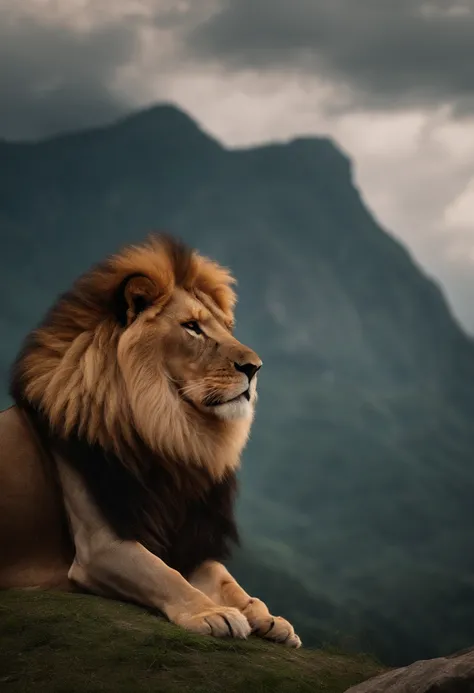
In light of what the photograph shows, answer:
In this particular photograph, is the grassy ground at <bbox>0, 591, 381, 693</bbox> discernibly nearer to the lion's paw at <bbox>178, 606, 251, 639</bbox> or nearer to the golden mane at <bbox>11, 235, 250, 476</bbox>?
the lion's paw at <bbox>178, 606, 251, 639</bbox>

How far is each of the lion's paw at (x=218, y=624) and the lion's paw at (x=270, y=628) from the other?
0.57 ft

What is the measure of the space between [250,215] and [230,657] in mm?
123914

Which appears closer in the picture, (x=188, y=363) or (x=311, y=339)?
(x=188, y=363)

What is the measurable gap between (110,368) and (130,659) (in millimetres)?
1466

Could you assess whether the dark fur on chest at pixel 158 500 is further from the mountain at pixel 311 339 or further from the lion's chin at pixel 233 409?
the mountain at pixel 311 339

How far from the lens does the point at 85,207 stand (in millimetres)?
125125

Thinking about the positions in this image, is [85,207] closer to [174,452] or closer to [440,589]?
[440,589]

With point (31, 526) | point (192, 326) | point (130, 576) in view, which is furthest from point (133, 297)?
point (130, 576)

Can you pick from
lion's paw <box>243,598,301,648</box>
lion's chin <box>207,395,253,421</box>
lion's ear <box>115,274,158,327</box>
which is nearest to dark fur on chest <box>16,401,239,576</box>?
lion's chin <box>207,395,253,421</box>

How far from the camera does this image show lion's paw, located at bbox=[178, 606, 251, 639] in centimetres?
454

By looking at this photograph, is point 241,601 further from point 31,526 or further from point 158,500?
point 31,526

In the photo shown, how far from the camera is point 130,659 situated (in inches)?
167

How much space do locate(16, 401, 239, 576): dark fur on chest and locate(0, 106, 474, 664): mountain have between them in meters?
58.9

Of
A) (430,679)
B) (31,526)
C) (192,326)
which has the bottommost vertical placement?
(31,526)
